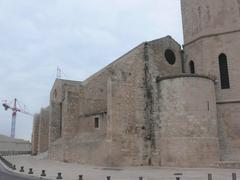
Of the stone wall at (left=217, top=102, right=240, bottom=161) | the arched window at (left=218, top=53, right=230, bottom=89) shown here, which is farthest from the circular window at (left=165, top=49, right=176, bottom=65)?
the stone wall at (left=217, top=102, right=240, bottom=161)

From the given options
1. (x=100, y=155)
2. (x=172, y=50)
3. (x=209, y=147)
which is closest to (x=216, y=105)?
(x=209, y=147)

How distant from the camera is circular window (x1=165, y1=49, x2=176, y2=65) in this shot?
23.2 meters

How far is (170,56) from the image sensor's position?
76.7 ft

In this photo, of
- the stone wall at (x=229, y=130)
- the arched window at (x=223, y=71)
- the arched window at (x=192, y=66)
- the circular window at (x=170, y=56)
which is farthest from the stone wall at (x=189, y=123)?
the circular window at (x=170, y=56)

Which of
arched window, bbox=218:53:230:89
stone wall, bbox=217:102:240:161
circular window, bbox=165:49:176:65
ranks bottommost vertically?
stone wall, bbox=217:102:240:161

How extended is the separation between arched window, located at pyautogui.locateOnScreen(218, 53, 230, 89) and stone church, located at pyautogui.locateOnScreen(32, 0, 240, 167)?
66 millimetres

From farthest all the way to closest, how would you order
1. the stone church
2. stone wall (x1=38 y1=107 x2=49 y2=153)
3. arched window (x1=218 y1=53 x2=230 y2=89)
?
stone wall (x1=38 y1=107 x2=49 y2=153)
arched window (x1=218 y1=53 x2=230 y2=89)
the stone church

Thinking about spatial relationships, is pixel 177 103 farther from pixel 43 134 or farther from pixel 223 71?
pixel 43 134

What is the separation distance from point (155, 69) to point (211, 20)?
543cm

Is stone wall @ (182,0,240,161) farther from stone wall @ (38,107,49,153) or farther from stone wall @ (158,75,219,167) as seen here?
stone wall @ (38,107,49,153)

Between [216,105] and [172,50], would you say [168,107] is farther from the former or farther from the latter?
[172,50]

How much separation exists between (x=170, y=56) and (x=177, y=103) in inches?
225

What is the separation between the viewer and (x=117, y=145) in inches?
751

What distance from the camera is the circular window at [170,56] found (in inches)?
914
